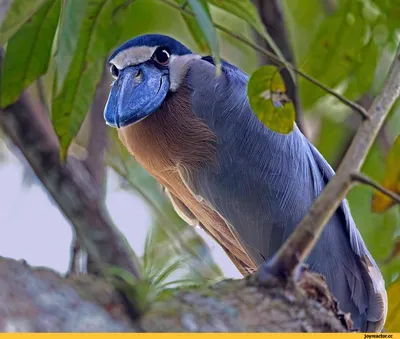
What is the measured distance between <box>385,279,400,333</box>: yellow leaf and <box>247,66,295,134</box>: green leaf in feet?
1.51

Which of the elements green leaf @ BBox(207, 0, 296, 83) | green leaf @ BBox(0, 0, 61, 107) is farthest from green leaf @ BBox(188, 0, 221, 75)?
green leaf @ BBox(0, 0, 61, 107)

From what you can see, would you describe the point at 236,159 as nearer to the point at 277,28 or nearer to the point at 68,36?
the point at 277,28

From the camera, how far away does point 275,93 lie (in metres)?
1.24

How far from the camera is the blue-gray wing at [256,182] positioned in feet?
5.60

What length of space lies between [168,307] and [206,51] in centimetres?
87

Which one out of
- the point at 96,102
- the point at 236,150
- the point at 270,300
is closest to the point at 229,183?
the point at 236,150

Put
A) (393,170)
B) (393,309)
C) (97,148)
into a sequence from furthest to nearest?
(97,148) → (393,309) → (393,170)

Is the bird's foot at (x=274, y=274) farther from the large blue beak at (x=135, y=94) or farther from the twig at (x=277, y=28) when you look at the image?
the twig at (x=277, y=28)

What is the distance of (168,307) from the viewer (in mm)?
946

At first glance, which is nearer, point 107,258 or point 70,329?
point 70,329

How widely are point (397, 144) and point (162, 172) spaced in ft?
2.19

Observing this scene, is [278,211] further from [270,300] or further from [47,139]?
[270,300]

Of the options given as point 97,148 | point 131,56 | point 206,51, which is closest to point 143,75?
point 131,56

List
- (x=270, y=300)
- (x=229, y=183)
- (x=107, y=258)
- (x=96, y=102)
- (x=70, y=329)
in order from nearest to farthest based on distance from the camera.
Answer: (x=70, y=329), (x=270, y=300), (x=107, y=258), (x=229, y=183), (x=96, y=102)
